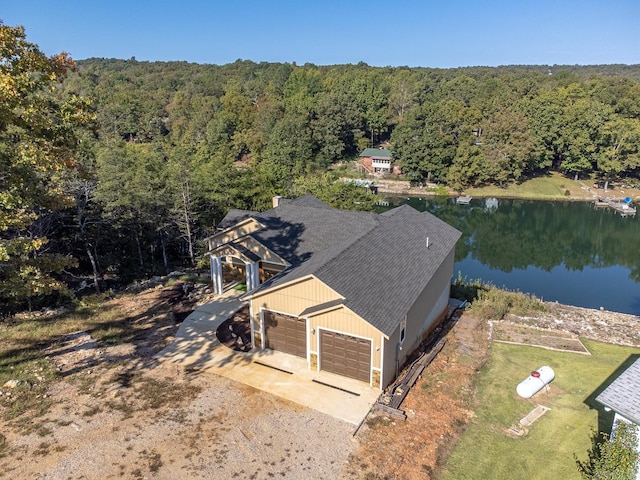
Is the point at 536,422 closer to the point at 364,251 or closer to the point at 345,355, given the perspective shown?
the point at 345,355

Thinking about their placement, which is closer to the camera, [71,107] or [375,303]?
[71,107]

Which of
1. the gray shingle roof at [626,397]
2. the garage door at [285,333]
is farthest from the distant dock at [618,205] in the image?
the garage door at [285,333]

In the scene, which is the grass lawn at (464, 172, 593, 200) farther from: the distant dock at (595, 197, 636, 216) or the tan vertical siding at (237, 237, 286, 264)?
the tan vertical siding at (237, 237, 286, 264)

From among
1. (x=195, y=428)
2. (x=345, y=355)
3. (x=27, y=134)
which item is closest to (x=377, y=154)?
(x=345, y=355)

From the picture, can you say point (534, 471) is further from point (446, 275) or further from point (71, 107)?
point (71, 107)

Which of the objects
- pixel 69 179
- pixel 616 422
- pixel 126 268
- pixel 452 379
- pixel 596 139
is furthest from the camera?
pixel 596 139

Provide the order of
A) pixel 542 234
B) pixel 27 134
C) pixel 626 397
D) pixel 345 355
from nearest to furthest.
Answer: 1. pixel 626 397
2. pixel 27 134
3. pixel 345 355
4. pixel 542 234

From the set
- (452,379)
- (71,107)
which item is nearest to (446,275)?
(452,379)
